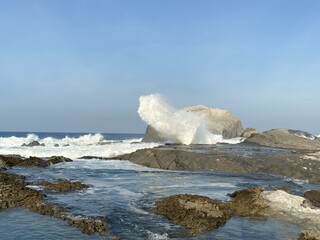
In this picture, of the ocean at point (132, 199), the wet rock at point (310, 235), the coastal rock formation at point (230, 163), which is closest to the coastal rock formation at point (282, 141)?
the coastal rock formation at point (230, 163)

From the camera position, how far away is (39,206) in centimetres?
1355

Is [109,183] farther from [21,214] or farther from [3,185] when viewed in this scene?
[21,214]

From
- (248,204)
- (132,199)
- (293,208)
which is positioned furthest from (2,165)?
(293,208)

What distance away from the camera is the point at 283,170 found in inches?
1007

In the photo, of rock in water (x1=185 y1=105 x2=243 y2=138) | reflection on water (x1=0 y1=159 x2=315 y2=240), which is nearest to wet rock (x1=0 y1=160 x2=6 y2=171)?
reflection on water (x1=0 y1=159 x2=315 y2=240)

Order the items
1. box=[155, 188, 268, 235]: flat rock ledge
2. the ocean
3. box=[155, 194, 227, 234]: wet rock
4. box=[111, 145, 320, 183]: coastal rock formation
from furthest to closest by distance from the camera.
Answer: box=[111, 145, 320, 183]: coastal rock formation < box=[155, 188, 268, 235]: flat rock ledge < box=[155, 194, 227, 234]: wet rock < the ocean

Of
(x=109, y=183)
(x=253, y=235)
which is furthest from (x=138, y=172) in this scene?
(x=253, y=235)

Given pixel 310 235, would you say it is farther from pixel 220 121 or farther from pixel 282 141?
pixel 220 121

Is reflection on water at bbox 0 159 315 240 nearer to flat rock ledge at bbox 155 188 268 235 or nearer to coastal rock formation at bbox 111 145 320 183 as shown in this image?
flat rock ledge at bbox 155 188 268 235

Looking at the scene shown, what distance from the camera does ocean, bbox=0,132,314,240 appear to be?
36.6 ft

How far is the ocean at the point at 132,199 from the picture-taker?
36.6ft

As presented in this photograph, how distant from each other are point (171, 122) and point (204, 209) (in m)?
32.6

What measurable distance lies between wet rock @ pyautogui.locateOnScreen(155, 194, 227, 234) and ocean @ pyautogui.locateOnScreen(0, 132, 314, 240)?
303 millimetres

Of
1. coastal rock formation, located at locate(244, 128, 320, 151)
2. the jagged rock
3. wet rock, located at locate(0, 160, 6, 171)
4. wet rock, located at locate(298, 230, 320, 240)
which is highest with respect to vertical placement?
the jagged rock
